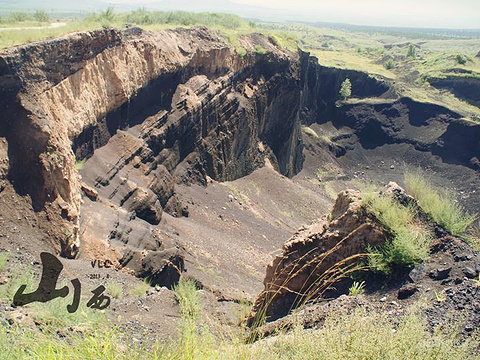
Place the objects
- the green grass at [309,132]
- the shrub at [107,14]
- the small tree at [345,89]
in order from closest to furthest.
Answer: the shrub at [107,14] < the green grass at [309,132] < the small tree at [345,89]

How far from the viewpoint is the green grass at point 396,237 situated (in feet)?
26.9

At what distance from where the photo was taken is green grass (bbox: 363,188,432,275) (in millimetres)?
8188

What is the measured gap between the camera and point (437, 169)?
144 feet

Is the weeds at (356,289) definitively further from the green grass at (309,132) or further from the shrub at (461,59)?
the shrub at (461,59)

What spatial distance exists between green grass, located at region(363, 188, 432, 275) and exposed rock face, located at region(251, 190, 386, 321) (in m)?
0.22

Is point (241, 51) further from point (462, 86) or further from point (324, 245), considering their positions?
point (462, 86)

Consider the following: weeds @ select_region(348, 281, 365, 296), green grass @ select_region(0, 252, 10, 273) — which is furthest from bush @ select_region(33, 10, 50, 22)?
weeds @ select_region(348, 281, 365, 296)

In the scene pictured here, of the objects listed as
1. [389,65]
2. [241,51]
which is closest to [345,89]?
[389,65]

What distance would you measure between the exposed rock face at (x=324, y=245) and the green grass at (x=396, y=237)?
22 cm

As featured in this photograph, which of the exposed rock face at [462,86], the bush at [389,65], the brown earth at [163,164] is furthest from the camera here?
the bush at [389,65]

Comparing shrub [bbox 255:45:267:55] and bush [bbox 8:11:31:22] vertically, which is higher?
bush [bbox 8:11:31:22]

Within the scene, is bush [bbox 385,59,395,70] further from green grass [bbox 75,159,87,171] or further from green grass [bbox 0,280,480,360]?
green grass [bbox 0,280,480,360]

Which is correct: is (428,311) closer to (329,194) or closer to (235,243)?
(235,243)

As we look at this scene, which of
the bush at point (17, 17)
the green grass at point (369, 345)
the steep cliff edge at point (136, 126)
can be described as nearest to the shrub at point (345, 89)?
the steep cliff edge at point (136, 126)
